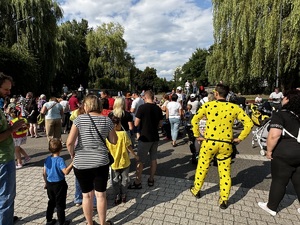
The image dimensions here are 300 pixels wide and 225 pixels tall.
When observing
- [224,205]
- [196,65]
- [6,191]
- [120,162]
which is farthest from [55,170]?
[196,65]

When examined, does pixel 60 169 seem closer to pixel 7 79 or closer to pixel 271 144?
pixel 7 79

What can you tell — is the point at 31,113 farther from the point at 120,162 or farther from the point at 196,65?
the point at 196,65

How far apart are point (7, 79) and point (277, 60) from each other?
15.7 m

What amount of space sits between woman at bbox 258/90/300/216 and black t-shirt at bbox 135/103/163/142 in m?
1.86

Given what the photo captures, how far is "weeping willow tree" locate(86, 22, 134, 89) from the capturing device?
100 feet

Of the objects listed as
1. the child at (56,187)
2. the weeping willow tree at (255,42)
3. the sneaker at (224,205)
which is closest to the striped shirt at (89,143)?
the child at (56,187)

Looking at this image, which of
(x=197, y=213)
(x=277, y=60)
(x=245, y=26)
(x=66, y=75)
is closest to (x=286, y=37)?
(x=277, y=60)

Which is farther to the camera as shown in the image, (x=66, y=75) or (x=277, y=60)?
(x=66, y=75)

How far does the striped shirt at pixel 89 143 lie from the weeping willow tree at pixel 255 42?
1430cm

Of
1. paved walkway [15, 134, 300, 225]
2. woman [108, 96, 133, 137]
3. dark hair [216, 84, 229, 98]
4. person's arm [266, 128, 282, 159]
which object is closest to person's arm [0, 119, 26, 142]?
paved walkway [15, 134, 300, 225]

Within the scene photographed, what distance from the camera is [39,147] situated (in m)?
7.42

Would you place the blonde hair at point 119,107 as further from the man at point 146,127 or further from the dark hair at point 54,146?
the dark hair at point 54,146

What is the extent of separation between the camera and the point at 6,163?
2.66 metres

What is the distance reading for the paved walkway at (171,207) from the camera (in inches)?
131
